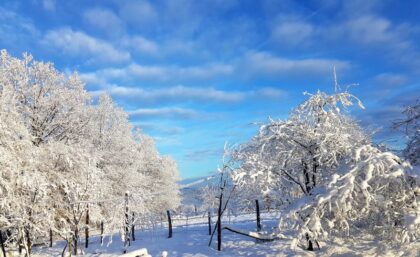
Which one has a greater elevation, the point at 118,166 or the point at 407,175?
the point at 118,166

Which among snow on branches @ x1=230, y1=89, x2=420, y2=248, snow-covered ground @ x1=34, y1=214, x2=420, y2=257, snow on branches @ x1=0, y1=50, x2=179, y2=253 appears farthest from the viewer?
snow on branches @ x1=0, y1=50, x2=179, y2=253

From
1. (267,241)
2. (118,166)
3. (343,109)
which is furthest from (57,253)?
(343,109)

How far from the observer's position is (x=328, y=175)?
57.2 feet

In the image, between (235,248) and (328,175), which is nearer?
Answer: (328,175)

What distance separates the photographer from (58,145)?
23.6 m

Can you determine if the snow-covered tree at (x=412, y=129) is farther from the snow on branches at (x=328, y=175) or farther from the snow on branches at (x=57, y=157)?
the snow on branches at (x=57, y=157)

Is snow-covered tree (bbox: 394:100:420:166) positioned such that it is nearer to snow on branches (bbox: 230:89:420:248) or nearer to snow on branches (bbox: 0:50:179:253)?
snow on branches (bbox: 230:89:420:248)

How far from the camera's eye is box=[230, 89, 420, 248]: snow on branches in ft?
39.8

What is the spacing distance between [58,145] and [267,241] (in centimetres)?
1215

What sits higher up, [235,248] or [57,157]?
[57,157]

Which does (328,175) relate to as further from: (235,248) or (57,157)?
(57,157)

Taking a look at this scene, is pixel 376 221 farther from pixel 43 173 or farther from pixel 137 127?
pixel 137 127

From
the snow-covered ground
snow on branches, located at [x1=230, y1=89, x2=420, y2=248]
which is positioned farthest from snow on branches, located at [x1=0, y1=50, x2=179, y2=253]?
snow on branches, located at [x1=230, y1=89, x2=420, y2=248]

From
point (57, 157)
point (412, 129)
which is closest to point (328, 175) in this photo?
point (412, 129)
